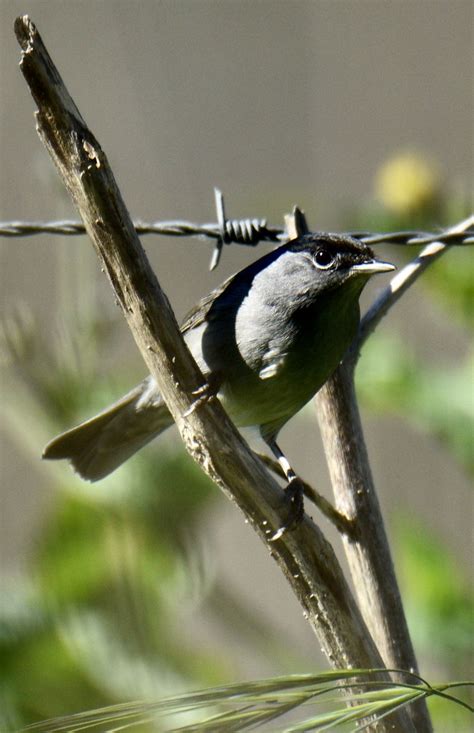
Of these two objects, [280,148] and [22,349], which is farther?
[280,148]

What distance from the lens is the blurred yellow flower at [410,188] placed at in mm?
3689

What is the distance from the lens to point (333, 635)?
5.95ft

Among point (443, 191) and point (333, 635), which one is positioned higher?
point (443, 191)

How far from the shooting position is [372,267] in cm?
237

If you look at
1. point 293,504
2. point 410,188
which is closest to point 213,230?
point 293,504

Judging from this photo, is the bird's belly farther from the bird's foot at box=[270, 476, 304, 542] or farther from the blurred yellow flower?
the blurred yellow flower

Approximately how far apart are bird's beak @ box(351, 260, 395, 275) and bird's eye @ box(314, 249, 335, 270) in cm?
6

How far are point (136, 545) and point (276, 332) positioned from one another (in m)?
1.59

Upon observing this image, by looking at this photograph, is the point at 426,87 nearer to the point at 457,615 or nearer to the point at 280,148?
the point at 280,148

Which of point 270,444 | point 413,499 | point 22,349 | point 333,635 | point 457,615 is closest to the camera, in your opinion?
point 333,635

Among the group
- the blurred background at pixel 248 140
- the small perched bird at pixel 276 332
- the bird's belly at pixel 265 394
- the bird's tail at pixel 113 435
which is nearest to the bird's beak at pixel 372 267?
the small perched bird at pixel 276 332

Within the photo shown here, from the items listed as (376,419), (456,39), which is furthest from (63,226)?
(456,39)

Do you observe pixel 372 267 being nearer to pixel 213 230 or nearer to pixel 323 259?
→ pixel 323 259

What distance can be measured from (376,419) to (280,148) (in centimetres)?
196
